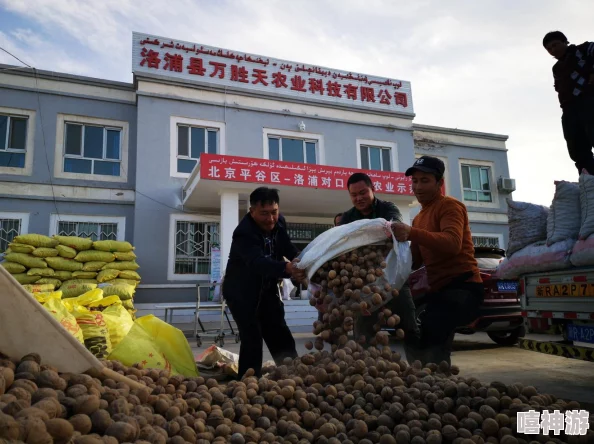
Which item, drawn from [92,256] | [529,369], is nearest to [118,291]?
[92,256]

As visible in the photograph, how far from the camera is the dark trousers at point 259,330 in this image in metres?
3.24

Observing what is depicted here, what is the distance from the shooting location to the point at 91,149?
12039 mm

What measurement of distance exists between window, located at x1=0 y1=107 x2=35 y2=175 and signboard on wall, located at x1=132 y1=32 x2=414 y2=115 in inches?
131

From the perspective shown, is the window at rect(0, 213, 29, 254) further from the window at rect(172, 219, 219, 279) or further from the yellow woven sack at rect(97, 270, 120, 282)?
the window at rect(172, 219, 219, 279)

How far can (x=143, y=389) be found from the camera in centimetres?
215

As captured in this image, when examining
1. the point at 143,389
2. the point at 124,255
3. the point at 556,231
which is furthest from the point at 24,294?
the point at 124,255

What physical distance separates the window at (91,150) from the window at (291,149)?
4.55 meters

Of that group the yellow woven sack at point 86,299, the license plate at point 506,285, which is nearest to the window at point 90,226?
the yellow woven sack at point 86,299

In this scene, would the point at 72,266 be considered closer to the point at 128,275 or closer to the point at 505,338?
the point at 128,275

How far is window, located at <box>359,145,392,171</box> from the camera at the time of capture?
1470 cm

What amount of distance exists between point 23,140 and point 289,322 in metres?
8.71

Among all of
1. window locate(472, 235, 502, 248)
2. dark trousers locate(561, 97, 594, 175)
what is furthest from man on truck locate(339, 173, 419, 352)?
window locate(472, 235, 502, 248)

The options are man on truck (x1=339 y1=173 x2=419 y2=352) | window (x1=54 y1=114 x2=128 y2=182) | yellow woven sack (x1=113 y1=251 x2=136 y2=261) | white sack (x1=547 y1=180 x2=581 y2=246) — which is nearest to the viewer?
man on truck (x1=339 y1=173 x2=419 y2=352)

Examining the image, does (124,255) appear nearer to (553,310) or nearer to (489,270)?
A: (489,270)
